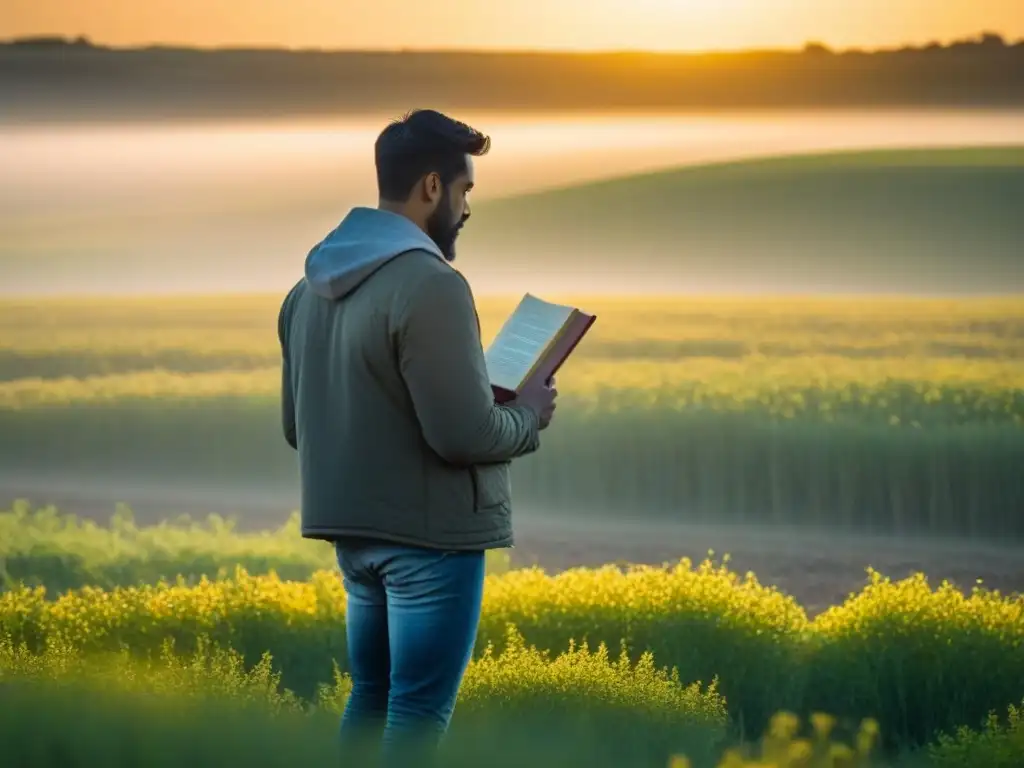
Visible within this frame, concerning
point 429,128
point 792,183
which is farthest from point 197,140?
point 429,128

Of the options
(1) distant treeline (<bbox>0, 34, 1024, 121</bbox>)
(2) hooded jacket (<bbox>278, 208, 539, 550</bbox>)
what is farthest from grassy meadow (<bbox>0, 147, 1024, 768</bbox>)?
(2) hooded jacket (<bbox>278, 208, 539, 550</bbox>)

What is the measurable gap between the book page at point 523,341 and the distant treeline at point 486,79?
3161 mm

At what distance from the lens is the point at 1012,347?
5758mm

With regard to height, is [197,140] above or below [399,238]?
above

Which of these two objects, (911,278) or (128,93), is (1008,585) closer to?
(911,278)

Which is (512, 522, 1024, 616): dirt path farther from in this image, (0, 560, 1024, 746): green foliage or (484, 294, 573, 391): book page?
(484, 294, 573, 391): book page

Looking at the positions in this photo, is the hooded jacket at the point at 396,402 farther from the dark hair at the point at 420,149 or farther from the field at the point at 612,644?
the field at the point at 612,644

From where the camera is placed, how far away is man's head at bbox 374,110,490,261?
8.91ft

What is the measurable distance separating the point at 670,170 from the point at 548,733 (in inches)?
164

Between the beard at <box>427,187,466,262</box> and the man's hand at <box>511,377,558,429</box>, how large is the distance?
0.26 metres

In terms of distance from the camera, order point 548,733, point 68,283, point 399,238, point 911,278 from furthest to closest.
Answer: point 68,283 < point 911,278 < point 399,238 < point 548,733

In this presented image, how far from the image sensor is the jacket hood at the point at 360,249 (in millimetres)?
2674

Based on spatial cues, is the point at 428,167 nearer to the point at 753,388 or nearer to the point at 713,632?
the point at 713,632

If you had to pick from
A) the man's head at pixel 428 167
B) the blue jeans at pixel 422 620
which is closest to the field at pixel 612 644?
the blue jeans at pixel 422 620
